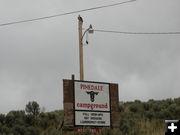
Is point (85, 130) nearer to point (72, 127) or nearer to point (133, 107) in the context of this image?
point (72, 127)

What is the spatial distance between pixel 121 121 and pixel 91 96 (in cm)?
581

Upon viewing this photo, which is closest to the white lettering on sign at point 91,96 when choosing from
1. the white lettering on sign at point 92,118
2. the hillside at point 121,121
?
the white lettering on sign at point 92,118

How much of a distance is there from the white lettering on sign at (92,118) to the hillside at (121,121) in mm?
530

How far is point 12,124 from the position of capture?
25828 millimetres

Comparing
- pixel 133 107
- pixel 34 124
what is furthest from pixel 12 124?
pixel 133 107

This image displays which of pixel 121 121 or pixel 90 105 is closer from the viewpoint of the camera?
pixel 90 105

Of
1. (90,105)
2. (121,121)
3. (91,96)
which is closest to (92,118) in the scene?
(90,105)

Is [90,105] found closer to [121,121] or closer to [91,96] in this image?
[91,96]

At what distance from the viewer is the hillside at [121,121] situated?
74.9 ft

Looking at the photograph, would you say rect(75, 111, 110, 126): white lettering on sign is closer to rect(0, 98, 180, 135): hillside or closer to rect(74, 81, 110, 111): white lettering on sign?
rect(74, 81, 110, 111): white lettering on sign

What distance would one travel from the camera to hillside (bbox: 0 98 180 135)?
22844 mm

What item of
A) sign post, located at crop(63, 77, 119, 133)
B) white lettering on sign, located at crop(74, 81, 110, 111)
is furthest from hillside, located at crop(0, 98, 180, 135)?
white lettering on sign, located at crop(74, 81, 110, 111)

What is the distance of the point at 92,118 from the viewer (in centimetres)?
2134

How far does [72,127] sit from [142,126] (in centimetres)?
615
